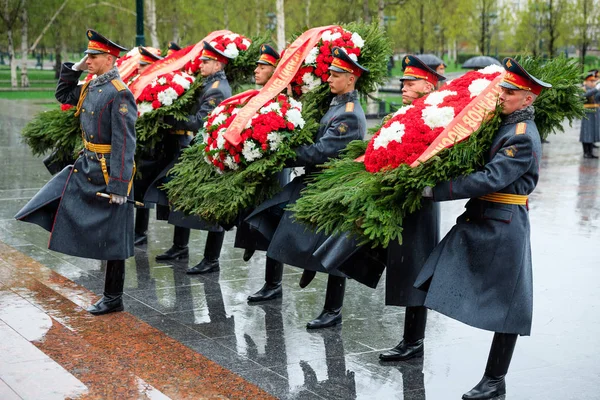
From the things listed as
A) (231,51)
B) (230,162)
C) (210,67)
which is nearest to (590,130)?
(231,51)

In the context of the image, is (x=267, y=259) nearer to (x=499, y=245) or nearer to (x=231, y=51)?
(x=231, y=51)

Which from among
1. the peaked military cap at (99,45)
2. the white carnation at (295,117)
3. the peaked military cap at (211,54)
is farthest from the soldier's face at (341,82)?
the peaked military cap at (211,54)

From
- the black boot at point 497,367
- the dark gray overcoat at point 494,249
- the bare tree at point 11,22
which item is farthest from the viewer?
the bare tree at point 11,22

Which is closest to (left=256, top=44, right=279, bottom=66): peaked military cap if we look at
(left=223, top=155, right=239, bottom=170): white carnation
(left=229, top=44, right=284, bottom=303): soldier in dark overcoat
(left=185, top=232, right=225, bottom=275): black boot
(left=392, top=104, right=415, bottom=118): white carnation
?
(left=229, top=44, right=284, bottom=303): soldier in dark overcoat

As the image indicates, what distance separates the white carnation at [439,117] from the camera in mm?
5594

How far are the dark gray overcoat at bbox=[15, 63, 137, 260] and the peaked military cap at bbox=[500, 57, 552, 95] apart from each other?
9.55 ft

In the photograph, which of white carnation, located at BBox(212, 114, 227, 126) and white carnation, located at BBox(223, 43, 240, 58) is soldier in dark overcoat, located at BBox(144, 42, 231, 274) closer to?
white carnation, located at BBox(223, 43, 240, 58)

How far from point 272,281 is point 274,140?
1.35 metres

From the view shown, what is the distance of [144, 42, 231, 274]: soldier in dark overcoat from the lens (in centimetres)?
841

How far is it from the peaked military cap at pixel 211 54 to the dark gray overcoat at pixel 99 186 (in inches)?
Result: 68.2

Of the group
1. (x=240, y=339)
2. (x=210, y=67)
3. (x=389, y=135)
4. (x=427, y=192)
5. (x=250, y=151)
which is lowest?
(x=240, y=339)

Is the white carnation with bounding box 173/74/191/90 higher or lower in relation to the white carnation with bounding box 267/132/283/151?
higher

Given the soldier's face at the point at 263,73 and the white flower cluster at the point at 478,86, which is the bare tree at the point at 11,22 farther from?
the white flower cluster at the point at 478,86

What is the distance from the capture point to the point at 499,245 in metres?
5.29
